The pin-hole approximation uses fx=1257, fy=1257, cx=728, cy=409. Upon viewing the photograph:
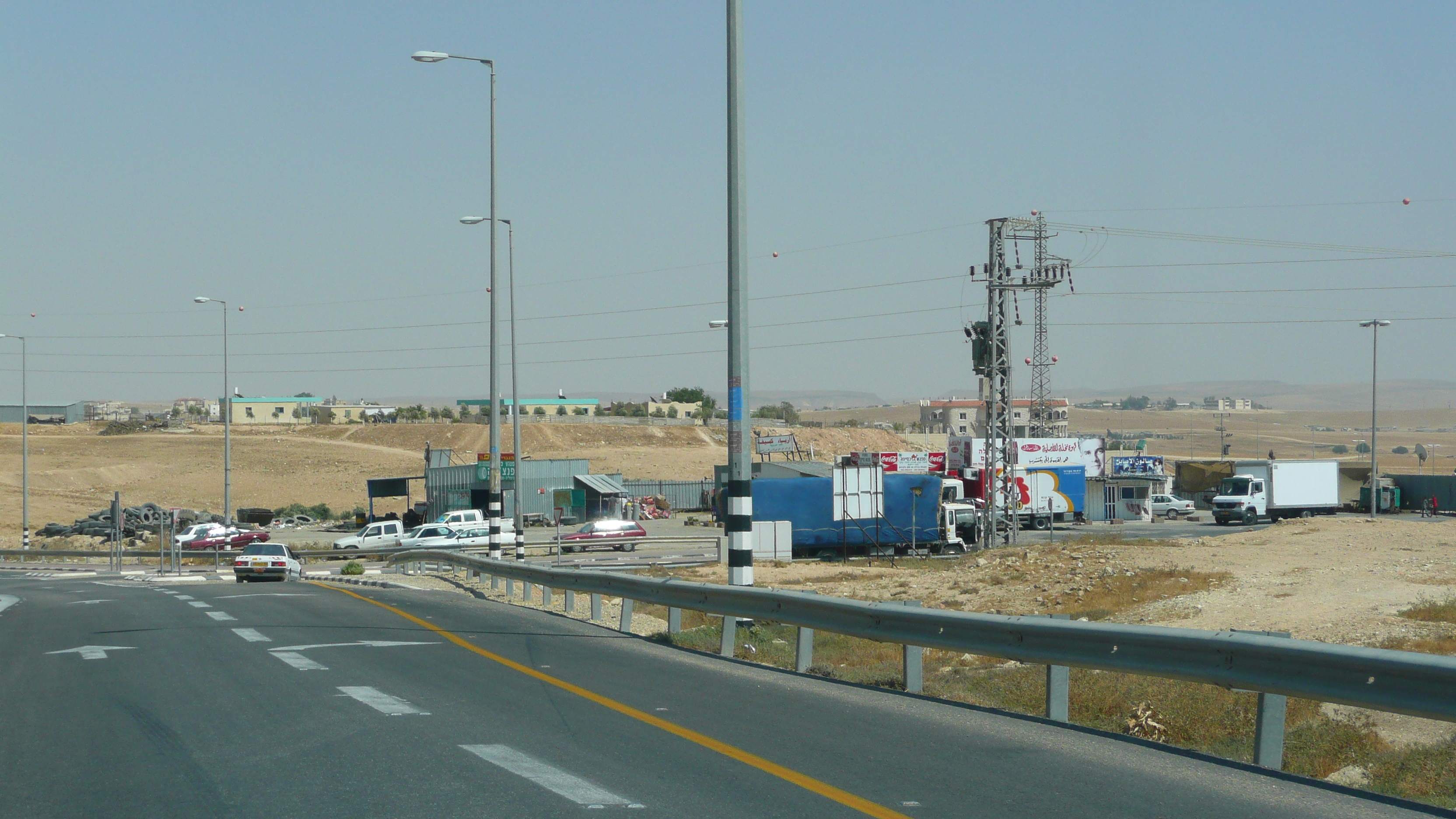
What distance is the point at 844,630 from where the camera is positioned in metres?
12.0

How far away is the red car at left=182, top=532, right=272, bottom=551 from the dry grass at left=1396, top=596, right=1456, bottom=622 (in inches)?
1791

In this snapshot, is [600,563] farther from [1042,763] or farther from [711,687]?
[1042,763]

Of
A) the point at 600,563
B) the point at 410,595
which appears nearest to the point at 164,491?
the point at 600,563

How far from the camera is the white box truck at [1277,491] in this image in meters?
67.0

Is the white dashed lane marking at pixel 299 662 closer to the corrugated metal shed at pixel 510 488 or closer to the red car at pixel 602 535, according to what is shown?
the red car at pixel 602 535

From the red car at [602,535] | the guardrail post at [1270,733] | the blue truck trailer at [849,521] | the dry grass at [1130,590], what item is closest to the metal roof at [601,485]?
the red car at [602,535]

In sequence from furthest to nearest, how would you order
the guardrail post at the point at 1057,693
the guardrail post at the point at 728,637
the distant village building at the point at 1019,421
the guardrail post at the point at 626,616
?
the distant village building at the point at 1019,421, the guardrail post at the point at 626,616, the guardrail post at the point at 728,637, the guardrail post at the point at 1057,693

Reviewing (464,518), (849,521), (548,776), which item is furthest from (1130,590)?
(464,518)

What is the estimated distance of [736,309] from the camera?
52.0ft

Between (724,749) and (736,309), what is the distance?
828 cm

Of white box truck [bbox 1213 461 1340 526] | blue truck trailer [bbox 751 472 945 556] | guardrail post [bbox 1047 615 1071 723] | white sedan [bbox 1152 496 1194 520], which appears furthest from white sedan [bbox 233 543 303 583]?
white sedan [bbox 1152 496 1194 520]

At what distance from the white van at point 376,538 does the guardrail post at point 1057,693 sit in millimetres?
44341

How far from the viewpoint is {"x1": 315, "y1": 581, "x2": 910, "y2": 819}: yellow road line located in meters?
6.75

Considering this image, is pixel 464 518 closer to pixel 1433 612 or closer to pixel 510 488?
pixel 510 488
